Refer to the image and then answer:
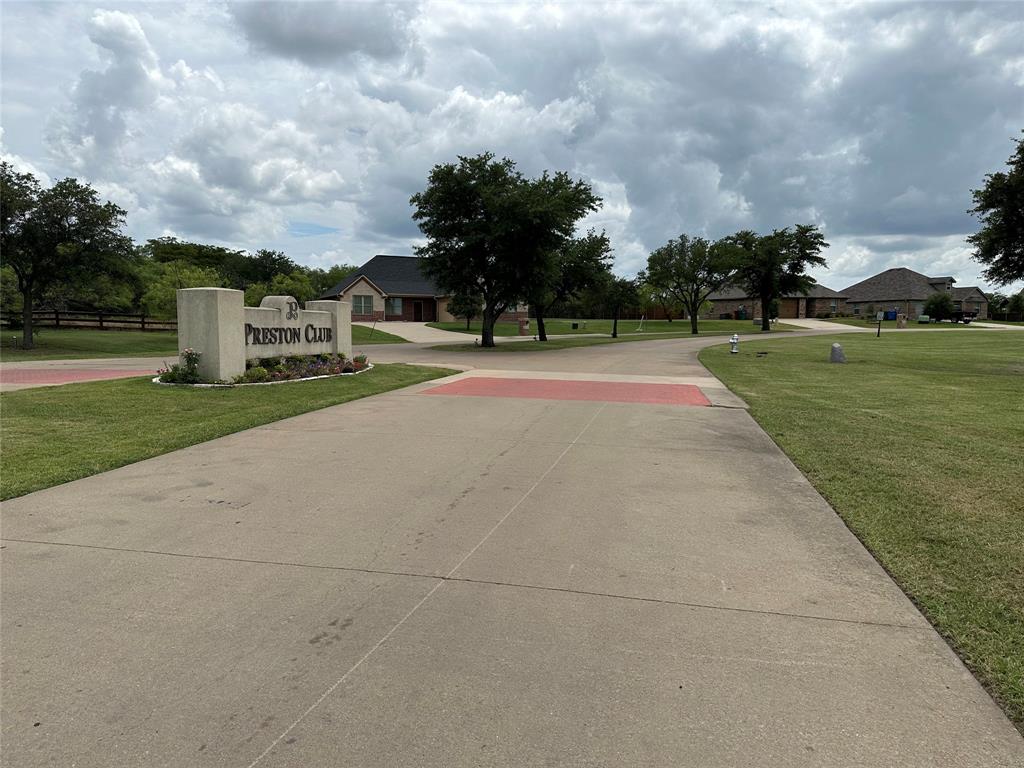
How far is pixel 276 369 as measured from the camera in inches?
622

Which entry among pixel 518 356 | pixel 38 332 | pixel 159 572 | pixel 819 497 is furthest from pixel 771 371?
pixel 38 332

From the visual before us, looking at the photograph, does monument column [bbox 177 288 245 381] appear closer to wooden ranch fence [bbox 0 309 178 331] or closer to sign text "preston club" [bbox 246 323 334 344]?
sign text "preston club" [bbox 246 323 334 344]

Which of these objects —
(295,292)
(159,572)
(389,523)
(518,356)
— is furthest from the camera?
(295,292)

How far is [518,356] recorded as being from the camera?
28.2 metres

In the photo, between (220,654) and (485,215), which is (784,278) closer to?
(485,215)

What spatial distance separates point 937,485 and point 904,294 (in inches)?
4197

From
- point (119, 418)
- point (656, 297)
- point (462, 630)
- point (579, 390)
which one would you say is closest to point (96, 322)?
point (119, 418)

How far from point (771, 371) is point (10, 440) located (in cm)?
1956

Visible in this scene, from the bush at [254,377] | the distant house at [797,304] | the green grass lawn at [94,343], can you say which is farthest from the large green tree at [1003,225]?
the distant house at [797,304]

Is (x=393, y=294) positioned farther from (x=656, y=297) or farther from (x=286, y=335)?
(x=286, y=335)

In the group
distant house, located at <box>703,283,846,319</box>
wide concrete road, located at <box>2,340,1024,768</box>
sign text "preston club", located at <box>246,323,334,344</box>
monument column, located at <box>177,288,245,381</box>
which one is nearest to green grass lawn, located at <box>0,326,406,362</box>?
sign text "preston club", located at <box>246,323,334,344</box>

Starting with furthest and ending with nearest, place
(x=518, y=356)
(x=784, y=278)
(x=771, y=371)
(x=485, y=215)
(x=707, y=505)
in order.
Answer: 1. (x=784, y=278)
2. (x=485, y=215)
3. (x=518, y=356)
4. (x=771, y=371)
5. (x=707, y=505)

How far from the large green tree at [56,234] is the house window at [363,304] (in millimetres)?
29679

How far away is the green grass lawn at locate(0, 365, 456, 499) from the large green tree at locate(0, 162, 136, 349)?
59.6ft
